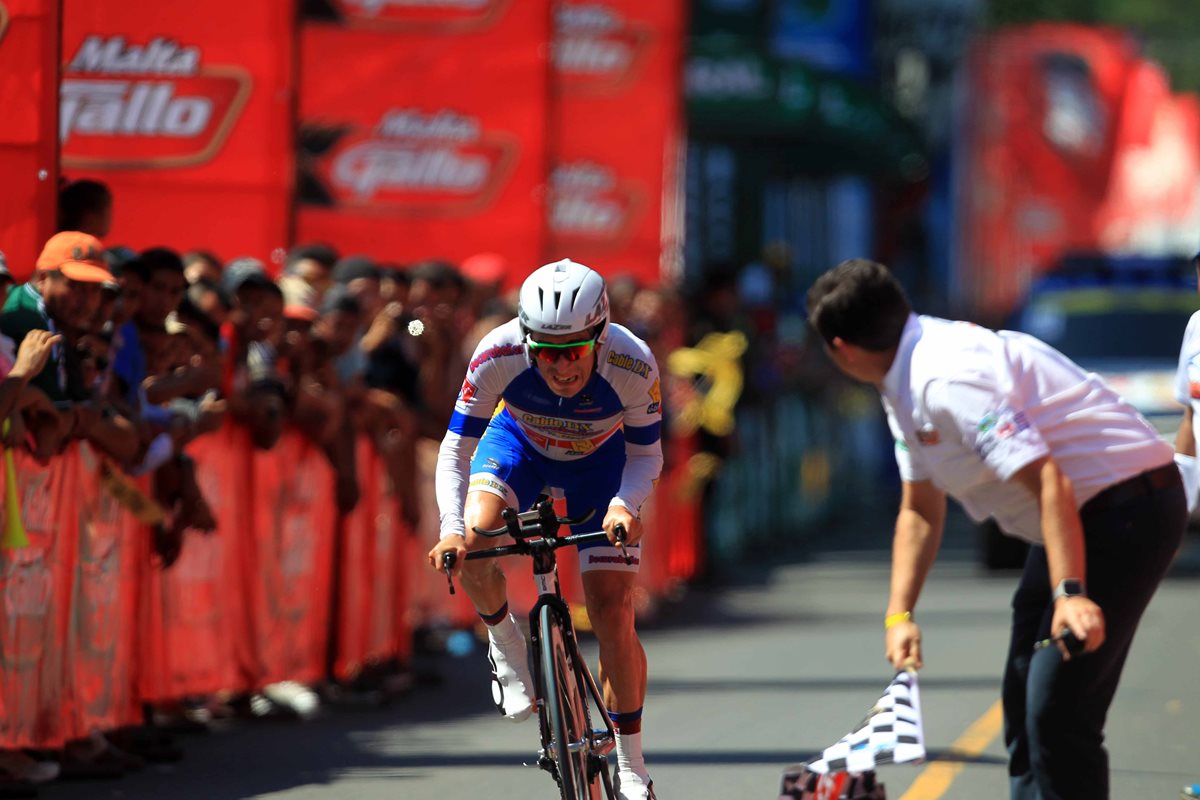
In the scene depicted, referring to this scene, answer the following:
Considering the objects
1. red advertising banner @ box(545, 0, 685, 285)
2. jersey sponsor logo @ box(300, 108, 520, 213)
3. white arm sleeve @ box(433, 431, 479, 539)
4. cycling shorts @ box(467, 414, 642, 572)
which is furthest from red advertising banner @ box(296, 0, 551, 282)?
white arm sleeve @ box(433, 431, 479, 539)

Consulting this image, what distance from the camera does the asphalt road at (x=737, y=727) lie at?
30.7ft

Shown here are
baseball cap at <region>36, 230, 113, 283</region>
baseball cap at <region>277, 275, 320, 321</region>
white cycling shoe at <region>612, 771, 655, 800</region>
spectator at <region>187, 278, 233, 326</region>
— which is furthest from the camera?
baseball cap at <region>277, 275, 320, 321</region>

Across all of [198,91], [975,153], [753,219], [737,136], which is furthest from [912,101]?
[198,91]

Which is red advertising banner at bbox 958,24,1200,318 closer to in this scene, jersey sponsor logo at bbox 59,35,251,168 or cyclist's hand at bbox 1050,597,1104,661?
jersey sponsor logo at bbox 59,35,251,168

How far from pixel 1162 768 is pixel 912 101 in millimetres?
39815

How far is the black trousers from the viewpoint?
257 inches

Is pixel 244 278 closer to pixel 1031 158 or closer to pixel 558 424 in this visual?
pixel 558 424

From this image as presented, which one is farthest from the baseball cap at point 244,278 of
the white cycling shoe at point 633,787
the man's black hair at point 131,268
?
the white cycling shoe at point 633,787

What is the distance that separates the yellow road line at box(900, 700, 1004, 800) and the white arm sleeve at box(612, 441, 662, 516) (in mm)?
2067

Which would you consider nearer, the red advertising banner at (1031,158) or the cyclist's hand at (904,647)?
the cyclist's hand at (904,647)

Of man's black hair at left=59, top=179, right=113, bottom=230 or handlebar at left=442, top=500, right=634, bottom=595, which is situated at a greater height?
man's black hair at left=59, top=179, right=113, bottom=230

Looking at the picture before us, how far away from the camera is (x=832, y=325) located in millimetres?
6531

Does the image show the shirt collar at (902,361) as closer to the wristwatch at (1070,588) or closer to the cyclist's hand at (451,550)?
the wristwatch at (1070,588)

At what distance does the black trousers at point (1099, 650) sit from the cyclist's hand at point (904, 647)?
41 centimetres
